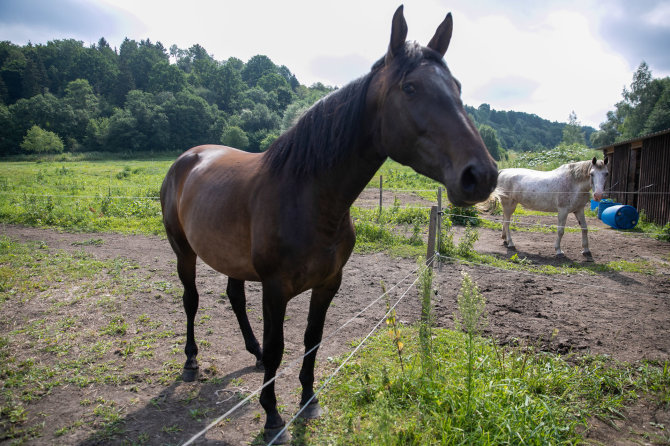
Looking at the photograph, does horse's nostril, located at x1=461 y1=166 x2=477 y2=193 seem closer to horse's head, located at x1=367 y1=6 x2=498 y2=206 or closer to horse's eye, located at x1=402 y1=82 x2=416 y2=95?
horse's head, located at x1=367 y1=6 x2=498 y2=206

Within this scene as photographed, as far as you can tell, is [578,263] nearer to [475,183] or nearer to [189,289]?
[475,183]

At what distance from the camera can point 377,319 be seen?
4.52 m

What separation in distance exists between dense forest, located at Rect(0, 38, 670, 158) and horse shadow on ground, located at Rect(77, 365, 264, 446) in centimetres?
4665

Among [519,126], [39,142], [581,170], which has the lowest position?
[581,170]

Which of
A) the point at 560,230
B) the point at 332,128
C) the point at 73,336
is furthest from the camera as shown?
the point at 560,230

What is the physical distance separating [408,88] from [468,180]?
0.55 metres

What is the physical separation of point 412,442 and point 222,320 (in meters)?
3.01

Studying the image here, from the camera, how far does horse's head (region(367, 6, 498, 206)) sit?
1.40m

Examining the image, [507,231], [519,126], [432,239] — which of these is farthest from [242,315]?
[519,126]

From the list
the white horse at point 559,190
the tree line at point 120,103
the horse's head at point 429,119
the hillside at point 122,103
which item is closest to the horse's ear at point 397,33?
the horse's head at point 429,119

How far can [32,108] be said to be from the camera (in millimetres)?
56188

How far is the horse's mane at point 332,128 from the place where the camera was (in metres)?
1.70

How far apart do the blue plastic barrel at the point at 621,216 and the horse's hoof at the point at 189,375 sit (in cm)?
1070

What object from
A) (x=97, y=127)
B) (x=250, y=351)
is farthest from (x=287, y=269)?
(x=97, y=127)
